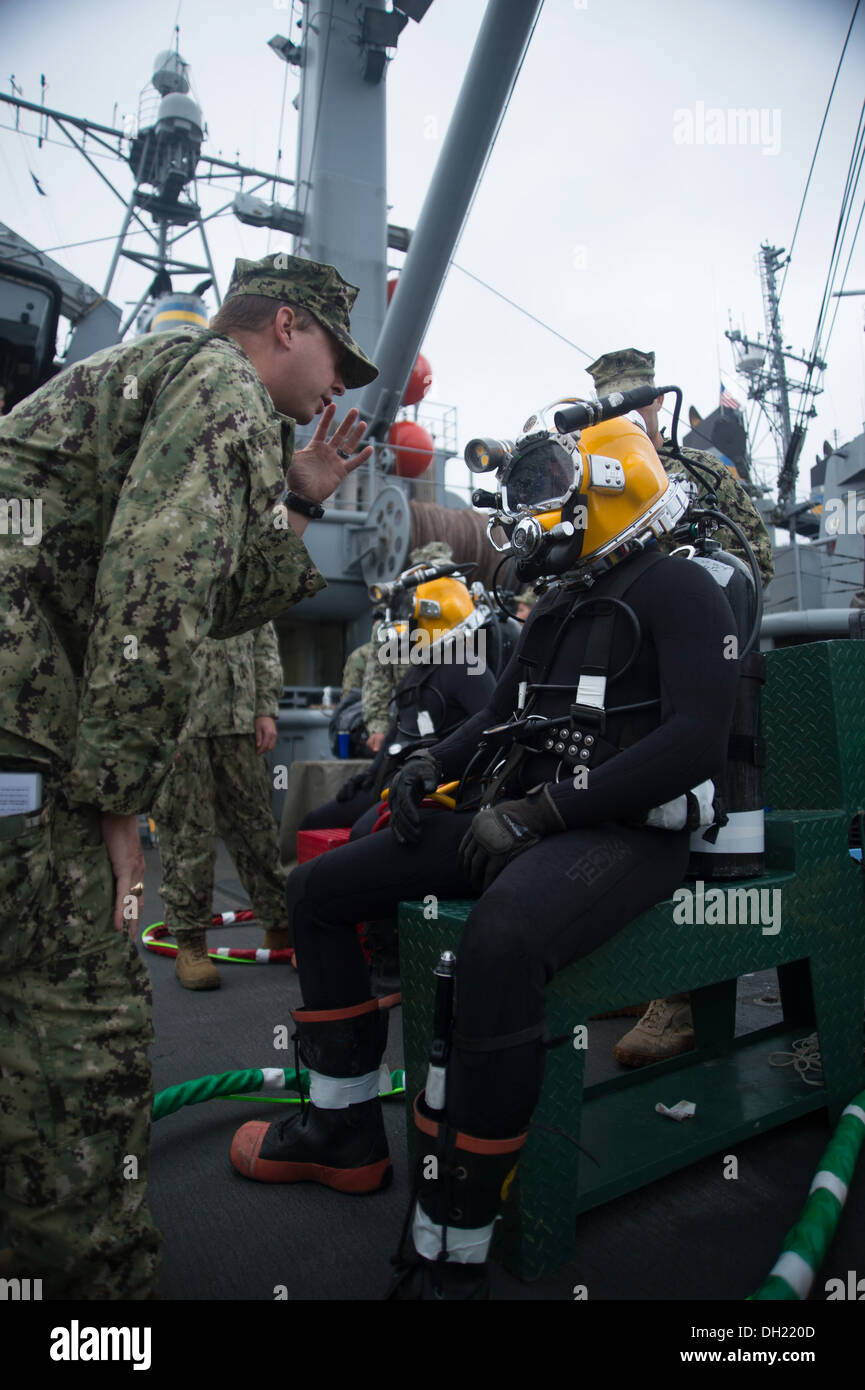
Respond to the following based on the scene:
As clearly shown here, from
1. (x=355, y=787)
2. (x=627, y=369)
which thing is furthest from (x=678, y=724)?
(x=355, y=787)

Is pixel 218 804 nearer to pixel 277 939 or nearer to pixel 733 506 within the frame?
pixel 277 939

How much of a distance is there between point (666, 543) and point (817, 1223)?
170 centimetres

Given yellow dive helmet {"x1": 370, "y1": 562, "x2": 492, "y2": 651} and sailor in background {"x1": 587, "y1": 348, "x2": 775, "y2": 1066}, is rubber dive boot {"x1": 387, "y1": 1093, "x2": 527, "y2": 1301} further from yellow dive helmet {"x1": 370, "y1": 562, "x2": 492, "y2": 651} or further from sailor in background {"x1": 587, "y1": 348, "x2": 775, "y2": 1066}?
yellow dive helmet {"x1": 370, "y1": 562, "x2": 492, "y2": 651}

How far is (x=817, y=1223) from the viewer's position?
5.15ft

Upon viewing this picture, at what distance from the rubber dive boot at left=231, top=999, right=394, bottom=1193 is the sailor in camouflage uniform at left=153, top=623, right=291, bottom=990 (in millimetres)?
1715

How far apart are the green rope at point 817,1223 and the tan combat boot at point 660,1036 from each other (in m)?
0.72

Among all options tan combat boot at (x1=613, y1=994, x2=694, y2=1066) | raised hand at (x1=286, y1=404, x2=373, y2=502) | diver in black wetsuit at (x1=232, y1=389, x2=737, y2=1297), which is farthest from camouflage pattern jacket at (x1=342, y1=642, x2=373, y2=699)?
raised hand at (x1=286, y1=404, x2=373, y2=502)

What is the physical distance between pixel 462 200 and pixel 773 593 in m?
9.49

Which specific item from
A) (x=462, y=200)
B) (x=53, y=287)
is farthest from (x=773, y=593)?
(x=53, y=287)

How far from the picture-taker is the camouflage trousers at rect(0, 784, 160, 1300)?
1268 millimetres

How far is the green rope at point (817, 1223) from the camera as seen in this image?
1.41m

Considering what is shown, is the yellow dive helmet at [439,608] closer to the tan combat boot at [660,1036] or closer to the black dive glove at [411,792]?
the black dive glove at [411,792]

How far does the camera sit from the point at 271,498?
4.80 feet
